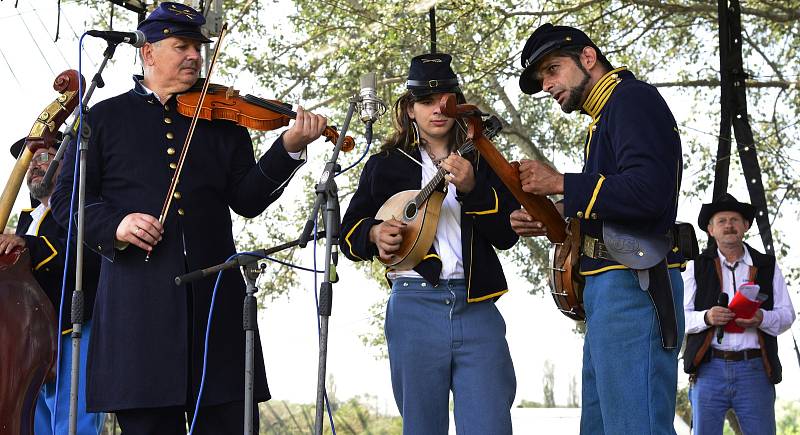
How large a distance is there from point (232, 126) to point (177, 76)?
234mm

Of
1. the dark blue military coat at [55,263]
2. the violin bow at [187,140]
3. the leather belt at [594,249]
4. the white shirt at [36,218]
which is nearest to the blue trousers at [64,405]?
→ the dark blue military coat at [55,263]

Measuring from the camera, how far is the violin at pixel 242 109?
3.18 metres

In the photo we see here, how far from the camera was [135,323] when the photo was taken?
3.05m

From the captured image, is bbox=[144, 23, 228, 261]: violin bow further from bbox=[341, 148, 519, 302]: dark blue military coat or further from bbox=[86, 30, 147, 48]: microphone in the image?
bbox=[341, 148, 519, 302]: dark blue military coat

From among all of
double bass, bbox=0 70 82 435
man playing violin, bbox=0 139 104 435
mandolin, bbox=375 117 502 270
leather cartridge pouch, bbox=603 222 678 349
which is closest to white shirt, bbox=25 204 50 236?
man playing violin, bbox=0 139 104 435

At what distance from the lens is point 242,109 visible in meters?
3.21

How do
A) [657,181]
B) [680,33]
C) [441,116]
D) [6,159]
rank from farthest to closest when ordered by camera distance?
[680,33]
[6,159]
[441,116]
[657,181]

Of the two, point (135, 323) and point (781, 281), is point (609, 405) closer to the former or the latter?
point (135, 323)

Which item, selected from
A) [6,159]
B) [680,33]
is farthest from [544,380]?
[6,159]

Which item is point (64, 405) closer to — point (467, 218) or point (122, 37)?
point (122, 37)

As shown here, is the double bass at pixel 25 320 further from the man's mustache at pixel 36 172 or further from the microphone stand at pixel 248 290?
the microphone stand at pixel 248 290

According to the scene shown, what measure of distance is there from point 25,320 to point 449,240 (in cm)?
163

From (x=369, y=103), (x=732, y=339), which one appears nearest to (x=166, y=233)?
(x=369, y=103)

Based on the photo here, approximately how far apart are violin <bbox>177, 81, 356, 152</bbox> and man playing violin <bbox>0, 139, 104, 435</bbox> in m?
1.10
